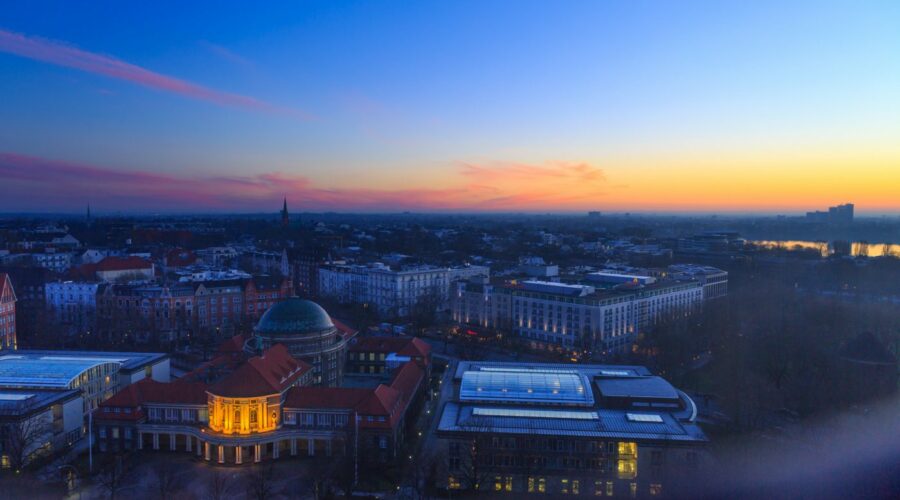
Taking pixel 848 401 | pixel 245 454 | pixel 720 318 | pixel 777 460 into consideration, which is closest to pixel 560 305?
pixel 720 318

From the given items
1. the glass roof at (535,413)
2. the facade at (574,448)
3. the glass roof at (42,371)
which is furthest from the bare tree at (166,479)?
the glass roof at (535,413)

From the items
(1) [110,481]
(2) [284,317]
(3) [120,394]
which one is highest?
(2) [284,317]

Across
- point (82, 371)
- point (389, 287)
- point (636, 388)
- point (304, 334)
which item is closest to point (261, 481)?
point (304, 334)

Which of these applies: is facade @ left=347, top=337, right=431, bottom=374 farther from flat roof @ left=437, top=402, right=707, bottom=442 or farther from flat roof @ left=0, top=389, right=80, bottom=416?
flat roof @ left=0, top=389, right=80, bottom=416

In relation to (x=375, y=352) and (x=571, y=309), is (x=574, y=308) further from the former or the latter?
(x=375, y=352)

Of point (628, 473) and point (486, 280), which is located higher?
point (486, 280)

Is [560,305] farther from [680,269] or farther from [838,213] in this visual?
[838,213]
